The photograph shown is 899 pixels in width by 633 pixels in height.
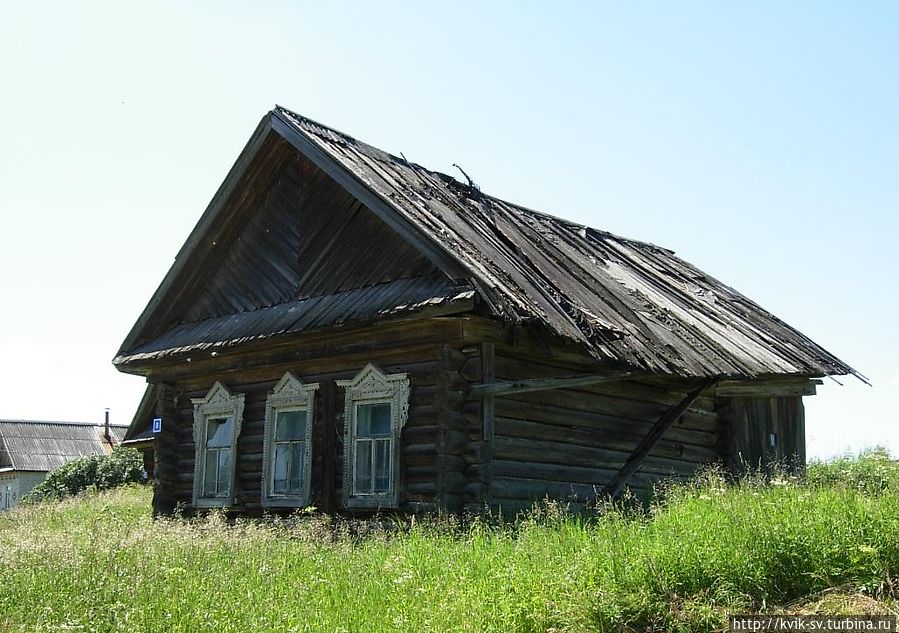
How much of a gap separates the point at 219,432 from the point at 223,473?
22.3 inches

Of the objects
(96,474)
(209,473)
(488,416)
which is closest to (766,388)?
(488,416)

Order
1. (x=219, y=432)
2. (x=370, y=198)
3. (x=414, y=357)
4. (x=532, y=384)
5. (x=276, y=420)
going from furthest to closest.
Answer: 1. (x=219, y=432)
2. (x=276, y=420)
3. (x=370, y=198)
4. (x=414, y=357)
5. (x=532, y=384)

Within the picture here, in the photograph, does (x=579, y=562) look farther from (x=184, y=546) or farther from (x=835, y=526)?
(x=184, y=546)

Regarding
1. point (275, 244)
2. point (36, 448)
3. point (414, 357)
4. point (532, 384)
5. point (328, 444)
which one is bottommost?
point (36, 448)

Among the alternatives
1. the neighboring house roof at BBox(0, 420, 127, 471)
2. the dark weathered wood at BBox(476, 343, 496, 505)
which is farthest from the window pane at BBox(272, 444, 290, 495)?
the neighboring house roof at BBox(0, 420, 127, 471)

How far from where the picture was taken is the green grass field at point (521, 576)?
19.6 ft

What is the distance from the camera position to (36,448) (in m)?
44.9

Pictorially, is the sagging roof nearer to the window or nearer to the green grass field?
the window

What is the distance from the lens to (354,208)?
40.2 feet

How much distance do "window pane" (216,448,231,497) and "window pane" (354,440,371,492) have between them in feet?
8.16

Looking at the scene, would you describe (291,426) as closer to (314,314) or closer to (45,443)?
(314,314)

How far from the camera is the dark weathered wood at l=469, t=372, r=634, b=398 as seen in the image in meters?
10.0

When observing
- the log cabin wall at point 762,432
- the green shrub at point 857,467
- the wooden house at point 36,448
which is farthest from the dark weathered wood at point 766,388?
the wooden house at point 36,448

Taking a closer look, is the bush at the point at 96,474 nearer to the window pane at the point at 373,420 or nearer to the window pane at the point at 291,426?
the window pane at the point at 291,426
